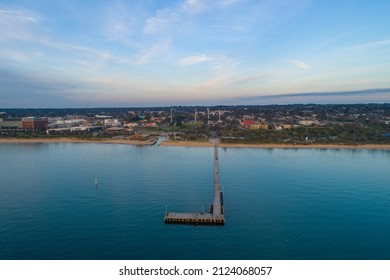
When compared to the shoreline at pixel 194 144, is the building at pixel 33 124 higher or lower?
higher

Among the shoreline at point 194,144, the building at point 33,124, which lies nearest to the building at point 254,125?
the shoreline at point 194,144

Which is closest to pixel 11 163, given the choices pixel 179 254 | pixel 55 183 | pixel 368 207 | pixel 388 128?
pixel 55 183

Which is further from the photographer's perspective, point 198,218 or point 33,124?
point 33,124

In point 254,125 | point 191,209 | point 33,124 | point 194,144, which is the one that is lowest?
point 191,209

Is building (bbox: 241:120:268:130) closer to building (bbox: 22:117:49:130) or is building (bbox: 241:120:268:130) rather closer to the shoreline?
the shoreline

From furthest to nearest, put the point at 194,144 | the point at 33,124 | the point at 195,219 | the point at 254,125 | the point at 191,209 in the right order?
the point at 254,125
the point at 33,124
the point at 194,144
the point at 191,209
the point at 195,219

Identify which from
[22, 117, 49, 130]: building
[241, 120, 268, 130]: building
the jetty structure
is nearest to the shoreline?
[22, 117, 49, 130]: building

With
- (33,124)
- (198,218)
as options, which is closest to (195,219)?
(198,218)

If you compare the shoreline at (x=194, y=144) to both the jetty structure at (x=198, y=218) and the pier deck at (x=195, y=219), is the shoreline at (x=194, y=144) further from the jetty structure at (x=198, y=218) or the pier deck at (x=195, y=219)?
the pier deck at (x=195, y=219)

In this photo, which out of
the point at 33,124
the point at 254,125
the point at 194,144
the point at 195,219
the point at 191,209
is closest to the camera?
the point at 195,219

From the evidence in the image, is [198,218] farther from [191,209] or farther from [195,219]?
[191,209]
